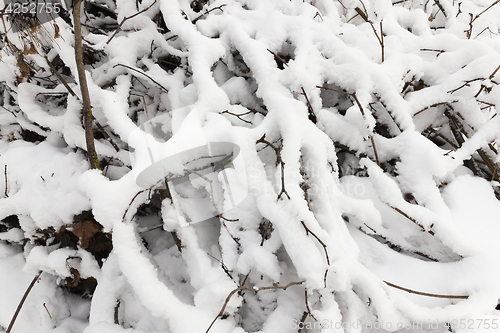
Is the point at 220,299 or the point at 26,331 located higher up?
the point at 220,299

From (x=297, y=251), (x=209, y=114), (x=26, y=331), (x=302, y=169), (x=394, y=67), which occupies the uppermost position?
(x=394, y=67)

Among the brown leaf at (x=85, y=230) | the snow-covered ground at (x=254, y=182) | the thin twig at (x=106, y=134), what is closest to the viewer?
the snow-covered ground at (x=254, y=182)

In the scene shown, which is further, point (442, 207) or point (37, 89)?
point (37, 89)

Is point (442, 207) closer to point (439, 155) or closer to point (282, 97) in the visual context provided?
point (439, 155)

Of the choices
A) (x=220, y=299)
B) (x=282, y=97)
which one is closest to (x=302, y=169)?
(x=282, y=97)

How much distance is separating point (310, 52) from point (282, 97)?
0.98 ft

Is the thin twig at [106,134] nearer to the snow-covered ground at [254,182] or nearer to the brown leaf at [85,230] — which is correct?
the snow-covered ground at [254,182]

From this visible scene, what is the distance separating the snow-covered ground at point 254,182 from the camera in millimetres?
767

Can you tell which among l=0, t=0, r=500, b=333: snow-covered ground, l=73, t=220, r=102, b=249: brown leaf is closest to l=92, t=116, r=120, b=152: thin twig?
l=0, t=0, r=500, b=333: snow-covered ground

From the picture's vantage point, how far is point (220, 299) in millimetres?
768

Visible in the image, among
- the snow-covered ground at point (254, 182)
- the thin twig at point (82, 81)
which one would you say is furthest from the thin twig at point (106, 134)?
the thin twig at point (82, 81)

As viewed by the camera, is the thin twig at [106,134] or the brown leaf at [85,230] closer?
the brown leaf at [85,230]

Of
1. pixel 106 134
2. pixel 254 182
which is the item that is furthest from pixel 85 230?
pixel 254 182

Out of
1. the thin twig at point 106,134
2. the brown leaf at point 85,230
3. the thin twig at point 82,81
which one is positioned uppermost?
the thin twig at point 82,81
